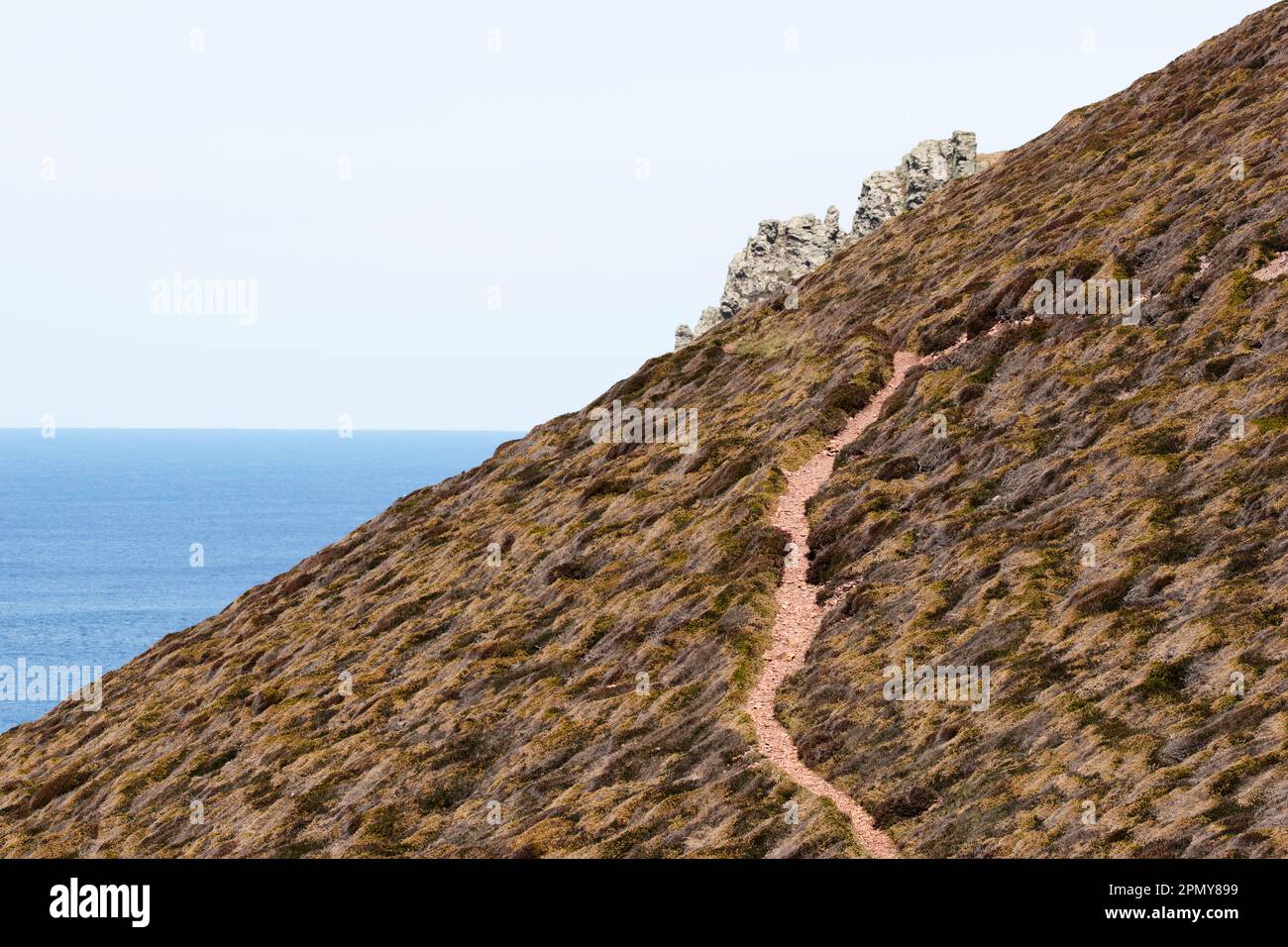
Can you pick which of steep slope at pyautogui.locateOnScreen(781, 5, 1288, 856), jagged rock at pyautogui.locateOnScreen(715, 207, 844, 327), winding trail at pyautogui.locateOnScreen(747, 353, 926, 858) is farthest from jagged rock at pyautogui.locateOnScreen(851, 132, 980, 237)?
winding trail at pyautogui.locateOnScreen(747, 353, 926, 858)

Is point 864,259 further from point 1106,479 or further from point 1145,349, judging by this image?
point 1106,479

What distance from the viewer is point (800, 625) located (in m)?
47.2

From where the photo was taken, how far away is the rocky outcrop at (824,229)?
13288 centimetres

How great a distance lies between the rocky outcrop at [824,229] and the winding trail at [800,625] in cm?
6974

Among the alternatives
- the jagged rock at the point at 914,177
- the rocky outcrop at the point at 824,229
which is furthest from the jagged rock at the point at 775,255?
the jagged rock at the point at 914,177

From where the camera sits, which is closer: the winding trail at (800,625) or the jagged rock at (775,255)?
the winding trail at (800,625)

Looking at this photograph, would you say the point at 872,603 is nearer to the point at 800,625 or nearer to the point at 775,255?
the point at 800,625

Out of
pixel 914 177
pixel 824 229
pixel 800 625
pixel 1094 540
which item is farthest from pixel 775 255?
pixel 1094 540

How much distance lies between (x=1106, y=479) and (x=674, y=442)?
31502 mm

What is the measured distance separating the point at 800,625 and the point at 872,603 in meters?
3.16

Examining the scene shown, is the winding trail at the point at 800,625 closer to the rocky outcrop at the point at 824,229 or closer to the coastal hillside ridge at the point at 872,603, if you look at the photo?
the coastal hillside ridge at the point at 872,603

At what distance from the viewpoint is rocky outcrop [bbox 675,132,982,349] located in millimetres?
132875
